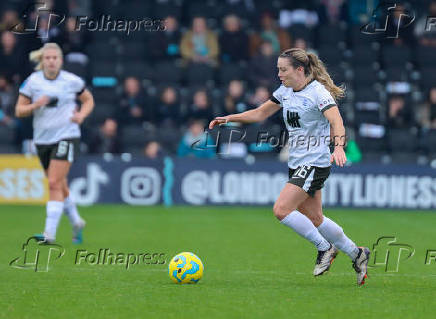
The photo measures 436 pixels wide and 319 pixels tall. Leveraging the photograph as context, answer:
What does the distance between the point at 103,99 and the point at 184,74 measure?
188 centimetres

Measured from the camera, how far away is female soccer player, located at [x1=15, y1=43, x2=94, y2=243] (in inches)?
428

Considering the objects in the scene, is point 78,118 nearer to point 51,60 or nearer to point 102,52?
point 51,60

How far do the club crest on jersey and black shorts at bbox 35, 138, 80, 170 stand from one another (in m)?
3.53

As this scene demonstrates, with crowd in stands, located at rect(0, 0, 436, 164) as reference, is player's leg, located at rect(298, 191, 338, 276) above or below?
below

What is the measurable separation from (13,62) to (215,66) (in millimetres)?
4240

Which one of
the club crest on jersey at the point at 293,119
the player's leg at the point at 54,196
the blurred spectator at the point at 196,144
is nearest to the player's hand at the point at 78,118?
the player's leg at the point at 54,196

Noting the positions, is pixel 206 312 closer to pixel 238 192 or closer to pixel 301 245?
pixel 301 245

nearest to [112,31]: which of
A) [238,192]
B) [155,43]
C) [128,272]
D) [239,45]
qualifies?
[155,43]

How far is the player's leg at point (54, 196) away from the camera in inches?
422

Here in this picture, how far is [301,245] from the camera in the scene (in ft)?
38.7

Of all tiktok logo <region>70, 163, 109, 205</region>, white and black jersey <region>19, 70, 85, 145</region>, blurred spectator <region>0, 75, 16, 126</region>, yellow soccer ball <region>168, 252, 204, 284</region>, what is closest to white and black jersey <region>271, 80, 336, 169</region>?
yellow soccer ball <region>168, 252, 204, 284</region>

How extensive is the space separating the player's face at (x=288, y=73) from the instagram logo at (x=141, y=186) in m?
9.78

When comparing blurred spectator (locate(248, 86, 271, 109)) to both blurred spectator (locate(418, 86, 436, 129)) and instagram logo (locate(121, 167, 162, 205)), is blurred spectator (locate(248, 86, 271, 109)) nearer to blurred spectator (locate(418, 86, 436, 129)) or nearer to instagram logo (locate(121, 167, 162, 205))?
instagram logo (locate(121, 167, 162, 205))

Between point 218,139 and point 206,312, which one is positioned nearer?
point 206,312
